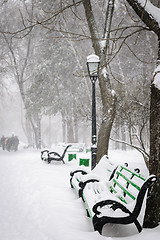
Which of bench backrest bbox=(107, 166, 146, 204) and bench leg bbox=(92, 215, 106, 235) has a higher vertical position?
bench backrest bbox=(107, 166, 146, 204)

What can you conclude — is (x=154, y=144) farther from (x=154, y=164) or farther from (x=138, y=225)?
(x=138, y=225)

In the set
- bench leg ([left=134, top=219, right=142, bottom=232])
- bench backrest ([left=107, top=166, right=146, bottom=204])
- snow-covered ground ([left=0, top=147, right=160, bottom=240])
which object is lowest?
snow-covered ground ([left=0, top=147, right=160, bottom=240])

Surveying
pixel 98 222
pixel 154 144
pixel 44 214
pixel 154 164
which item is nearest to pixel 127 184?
pixel 154 164

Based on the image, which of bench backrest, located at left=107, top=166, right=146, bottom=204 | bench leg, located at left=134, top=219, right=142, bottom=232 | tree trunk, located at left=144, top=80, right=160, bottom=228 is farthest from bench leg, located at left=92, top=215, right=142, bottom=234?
bench backrest, located at left=107, top=166, right=146, bottom=204

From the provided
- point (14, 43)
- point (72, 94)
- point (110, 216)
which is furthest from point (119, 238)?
point (14, 43)

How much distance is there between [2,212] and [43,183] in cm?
195

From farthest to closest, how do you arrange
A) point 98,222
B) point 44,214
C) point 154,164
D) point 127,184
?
point 127,184 < point 44,214 < point 154,164 < point 98,222

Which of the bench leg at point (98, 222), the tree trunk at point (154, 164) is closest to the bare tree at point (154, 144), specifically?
the tree trunk at point (154, 164)

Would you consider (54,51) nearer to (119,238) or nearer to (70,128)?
(70,128)

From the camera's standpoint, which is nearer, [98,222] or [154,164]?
[98,222]

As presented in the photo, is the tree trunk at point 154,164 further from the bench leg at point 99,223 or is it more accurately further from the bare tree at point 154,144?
the bench leg at point 99,223

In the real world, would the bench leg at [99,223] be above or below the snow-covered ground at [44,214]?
above

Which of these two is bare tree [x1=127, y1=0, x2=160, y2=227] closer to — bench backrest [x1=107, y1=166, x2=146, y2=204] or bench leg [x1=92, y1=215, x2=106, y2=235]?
bench backrest [x1=107, y1=166, x2=146, y2=204]

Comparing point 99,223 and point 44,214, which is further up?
point 99,223
